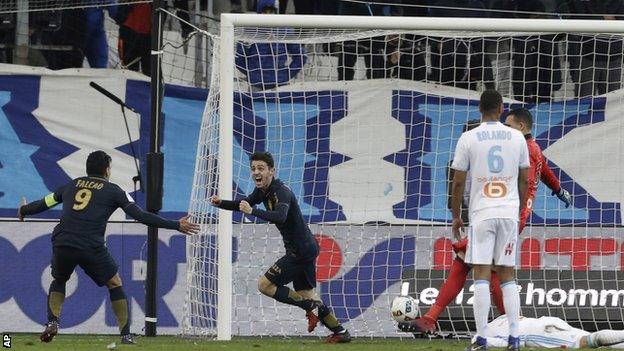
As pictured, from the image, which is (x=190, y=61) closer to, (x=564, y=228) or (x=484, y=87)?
(x=484, y=87)

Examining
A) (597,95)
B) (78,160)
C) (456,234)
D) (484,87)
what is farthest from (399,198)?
(456,234)

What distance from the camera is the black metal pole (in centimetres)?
1290

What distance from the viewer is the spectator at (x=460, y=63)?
47.5ft

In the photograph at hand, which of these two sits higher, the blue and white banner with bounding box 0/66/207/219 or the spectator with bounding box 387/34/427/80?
the spectator with bounding box 387/34/427/80

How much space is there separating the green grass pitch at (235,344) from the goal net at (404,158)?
1.15 metres

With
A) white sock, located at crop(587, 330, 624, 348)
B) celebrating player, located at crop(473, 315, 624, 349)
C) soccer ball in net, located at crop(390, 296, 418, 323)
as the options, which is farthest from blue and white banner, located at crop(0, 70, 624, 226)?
white sock, located at crop(587, 330, 624, 348)

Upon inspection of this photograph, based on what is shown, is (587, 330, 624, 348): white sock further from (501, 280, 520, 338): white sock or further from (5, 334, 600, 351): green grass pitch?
(501, 280, 520, 338): white sock

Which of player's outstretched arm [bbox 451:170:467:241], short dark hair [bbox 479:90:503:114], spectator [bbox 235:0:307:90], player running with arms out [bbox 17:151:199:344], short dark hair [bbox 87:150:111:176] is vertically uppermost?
spectator [bbox 235:0:307:90]

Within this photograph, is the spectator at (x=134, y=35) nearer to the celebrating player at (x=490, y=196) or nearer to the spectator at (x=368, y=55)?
the spectator at (x=368, y=55)

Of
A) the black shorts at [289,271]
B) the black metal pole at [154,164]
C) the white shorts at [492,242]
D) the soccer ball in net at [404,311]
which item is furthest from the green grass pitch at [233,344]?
the white shorts at [492,242]

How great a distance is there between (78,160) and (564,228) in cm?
531

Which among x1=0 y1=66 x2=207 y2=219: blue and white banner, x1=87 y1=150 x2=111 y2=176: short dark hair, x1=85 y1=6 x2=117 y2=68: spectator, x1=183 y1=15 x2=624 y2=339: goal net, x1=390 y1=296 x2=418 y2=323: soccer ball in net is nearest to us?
x1=87 y1=150 x2=111 y2=176: short dark hair

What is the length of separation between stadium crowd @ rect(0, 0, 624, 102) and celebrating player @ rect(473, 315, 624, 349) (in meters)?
3.80

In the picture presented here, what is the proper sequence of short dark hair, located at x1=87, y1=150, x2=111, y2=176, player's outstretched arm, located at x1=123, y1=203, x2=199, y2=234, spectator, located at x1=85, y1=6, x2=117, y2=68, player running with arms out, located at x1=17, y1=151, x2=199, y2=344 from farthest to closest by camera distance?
1. spectator, located at x1=85, y1=6, x2=117, y2=68
2. short dark hair, located at x1=87, y1=150, x2=111, y2=176
3. player running with arms out, located at x1=17, y1=151, x2=199, y2=344
4. player's outstretched arm, located at x1=123, y1=203, x2=199, y2=234
